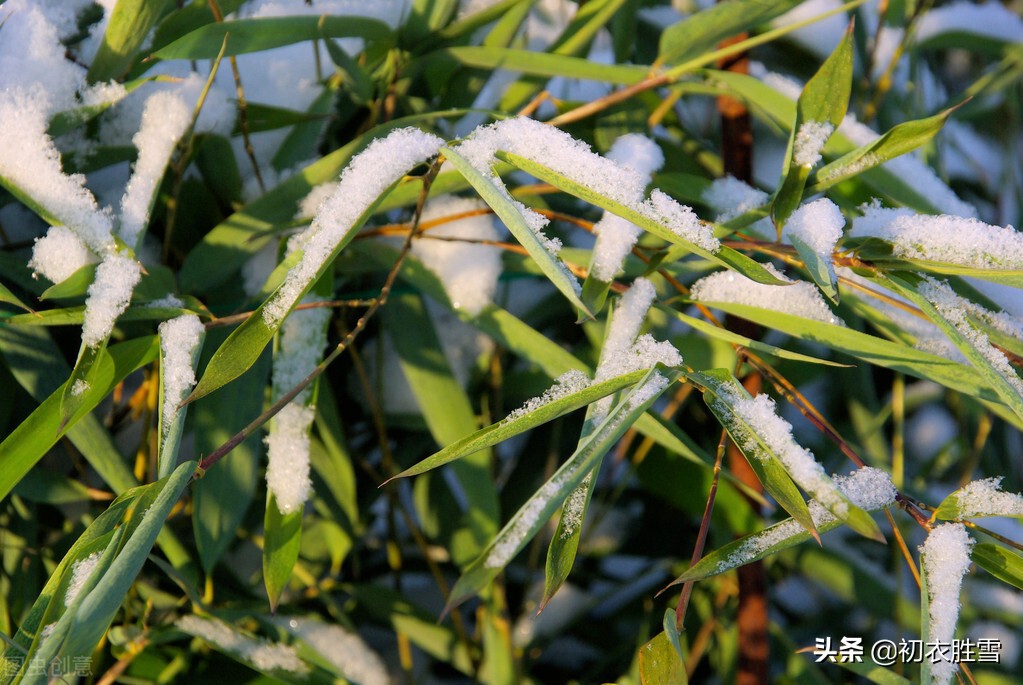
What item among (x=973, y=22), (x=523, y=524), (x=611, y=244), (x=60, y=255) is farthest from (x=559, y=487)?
(x=973, y=22)

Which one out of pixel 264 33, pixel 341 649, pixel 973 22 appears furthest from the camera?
pixel 973 22

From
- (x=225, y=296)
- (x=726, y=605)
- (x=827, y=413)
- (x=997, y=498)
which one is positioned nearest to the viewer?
(x=997, y=498)

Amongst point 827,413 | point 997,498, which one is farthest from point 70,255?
point 827,413

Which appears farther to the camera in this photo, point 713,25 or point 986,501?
point 713,25

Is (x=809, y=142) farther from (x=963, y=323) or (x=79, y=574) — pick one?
(x=79, y=574)

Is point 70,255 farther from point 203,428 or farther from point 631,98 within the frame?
point 631,98

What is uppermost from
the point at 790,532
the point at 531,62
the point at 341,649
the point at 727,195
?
the point at 531,62

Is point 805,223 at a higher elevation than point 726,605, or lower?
higher

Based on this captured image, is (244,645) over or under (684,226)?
under
